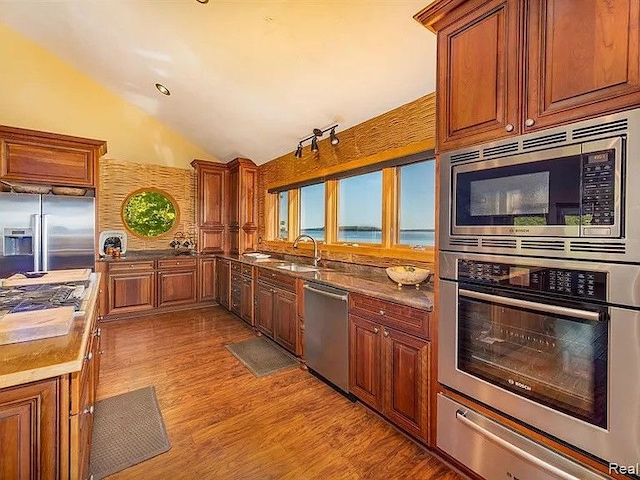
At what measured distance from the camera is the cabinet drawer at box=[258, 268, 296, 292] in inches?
122

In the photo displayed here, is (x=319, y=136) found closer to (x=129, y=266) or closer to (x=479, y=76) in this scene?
(x=479, y=76)

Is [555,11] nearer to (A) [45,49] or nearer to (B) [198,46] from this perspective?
(B) [198,46]

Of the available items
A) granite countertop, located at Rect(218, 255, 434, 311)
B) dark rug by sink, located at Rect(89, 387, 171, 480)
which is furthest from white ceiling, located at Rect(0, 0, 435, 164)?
dark rug by sink, located at Rect(89, 387, 171, 480)

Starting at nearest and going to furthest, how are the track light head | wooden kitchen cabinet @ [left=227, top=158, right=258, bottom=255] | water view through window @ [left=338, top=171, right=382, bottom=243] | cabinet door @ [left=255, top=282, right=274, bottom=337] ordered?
1. water view through window @ [left=338, top=171, right=382, bottom=243]
2. the track light head
3. cabinet door @ [left=255, top=282, right=274, bottom=337]
4. wooden kitchen cabinet @ [left=227, top=158, right=258, bottom=255]

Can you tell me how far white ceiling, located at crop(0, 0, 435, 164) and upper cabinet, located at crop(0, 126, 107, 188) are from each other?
1152 mm


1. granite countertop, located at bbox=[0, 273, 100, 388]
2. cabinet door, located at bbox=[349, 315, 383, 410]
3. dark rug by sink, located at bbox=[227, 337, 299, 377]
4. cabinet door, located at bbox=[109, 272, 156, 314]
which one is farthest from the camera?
cabinet door, located at bbox=[109, 272, 156, 314]

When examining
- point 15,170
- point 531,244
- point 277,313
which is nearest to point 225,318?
point 277,313

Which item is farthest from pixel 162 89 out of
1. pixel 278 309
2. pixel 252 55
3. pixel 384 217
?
pixel 384 217

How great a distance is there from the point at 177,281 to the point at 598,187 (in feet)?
16.6

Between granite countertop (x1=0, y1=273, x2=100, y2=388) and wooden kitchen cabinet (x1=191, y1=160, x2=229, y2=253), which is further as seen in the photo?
wooden kitchen cabinet (x1=191, y1=160, x2=229, y2=253)

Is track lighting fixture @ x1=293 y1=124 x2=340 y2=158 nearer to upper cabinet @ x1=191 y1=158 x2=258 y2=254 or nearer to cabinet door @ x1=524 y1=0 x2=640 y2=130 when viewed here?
upper cabinet @ x1=191 y1=158 x2=258 y2=254

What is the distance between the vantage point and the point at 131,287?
4508 mm

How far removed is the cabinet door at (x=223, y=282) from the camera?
15.6 feet

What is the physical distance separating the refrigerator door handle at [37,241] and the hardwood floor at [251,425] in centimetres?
143
